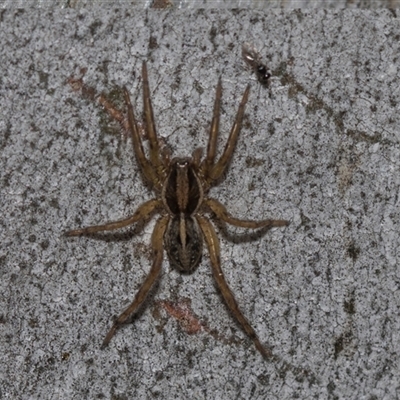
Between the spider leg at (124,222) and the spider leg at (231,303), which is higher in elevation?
the spider leg at (124,222)

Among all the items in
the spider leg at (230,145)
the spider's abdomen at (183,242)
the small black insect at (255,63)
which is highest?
the small black insect at (255,63)

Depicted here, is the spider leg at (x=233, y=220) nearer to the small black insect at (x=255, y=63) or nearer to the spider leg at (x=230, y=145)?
the spider leg at (x=230, y=145)

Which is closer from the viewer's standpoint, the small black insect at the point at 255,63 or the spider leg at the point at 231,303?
the spider leg at the point at 231,303

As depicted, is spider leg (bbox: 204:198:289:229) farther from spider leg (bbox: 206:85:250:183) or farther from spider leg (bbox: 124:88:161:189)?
spider leg (bbox: 124:88:161:189)

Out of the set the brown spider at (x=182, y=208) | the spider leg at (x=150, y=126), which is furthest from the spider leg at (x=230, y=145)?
the spider leg at (x=150, y=126)

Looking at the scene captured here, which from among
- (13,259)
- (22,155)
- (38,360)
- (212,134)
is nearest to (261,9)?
(212,134)

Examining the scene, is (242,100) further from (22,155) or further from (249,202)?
(22,155)

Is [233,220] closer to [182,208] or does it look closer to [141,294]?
[182,208]
